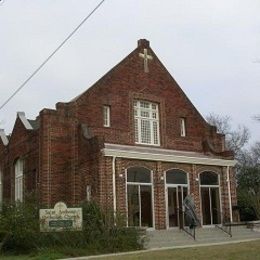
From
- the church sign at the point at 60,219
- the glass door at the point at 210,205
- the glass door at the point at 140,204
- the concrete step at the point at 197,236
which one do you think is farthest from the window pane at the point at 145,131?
the church sign at the point at 60,219

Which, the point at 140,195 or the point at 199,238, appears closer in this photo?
the point at 199,238

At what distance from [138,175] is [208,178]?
461cm

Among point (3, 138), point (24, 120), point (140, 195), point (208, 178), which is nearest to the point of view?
point (140, 195)

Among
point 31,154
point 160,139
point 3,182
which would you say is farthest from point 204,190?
point 3,182

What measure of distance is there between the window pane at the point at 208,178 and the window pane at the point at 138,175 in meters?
3.53

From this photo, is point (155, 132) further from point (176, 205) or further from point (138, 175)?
point (138, 175)

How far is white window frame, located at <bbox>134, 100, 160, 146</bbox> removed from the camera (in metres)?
32.4

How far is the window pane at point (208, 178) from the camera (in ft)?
99.6

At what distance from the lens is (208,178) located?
1206 inches

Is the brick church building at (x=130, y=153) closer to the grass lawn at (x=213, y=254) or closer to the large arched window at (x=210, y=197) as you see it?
the large arched window at (x=210, y=197)

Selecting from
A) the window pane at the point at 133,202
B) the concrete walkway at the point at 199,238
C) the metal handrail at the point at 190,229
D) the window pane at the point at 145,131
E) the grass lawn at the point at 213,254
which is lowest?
the grass lawn at the point at 213,254

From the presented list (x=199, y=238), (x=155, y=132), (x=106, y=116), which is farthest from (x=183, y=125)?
(x=199, y=238)

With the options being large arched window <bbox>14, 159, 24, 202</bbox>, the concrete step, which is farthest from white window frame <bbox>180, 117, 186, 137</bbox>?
large arched window <bbox>14, 159, 24, 202</bbox>

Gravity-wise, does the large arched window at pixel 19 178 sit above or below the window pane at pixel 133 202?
above
